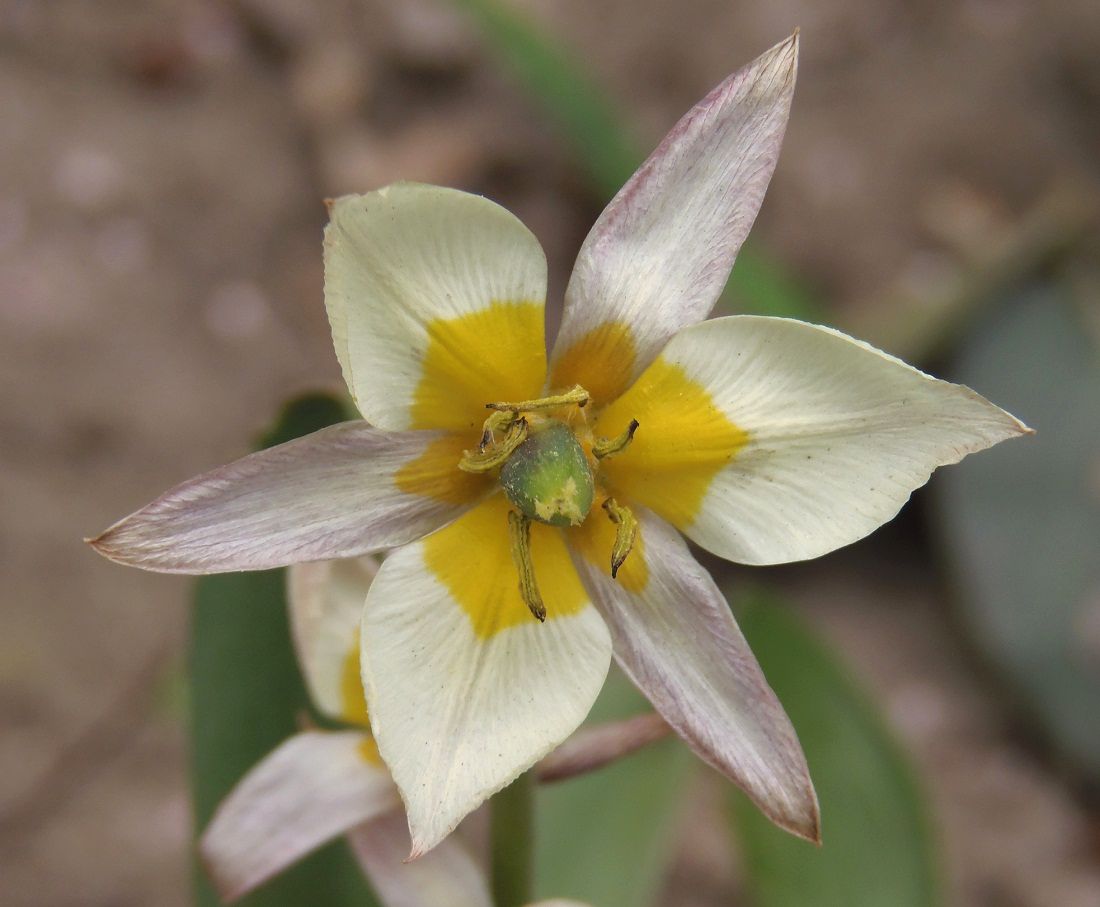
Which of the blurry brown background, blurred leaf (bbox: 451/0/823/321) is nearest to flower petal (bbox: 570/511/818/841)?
blurred leaf (bbox: 451/0/823/321)

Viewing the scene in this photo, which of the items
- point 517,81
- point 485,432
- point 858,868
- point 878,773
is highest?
point 485,432

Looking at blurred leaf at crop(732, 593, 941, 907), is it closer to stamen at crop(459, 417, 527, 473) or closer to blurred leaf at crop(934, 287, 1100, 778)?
stamen at crop(459, 417, 527, 473)

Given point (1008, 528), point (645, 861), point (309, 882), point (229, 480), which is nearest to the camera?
point (229, 480)

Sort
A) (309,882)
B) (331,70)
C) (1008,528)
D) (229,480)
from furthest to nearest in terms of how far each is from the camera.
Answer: (331,70), (1008,528), (309,882), (229,480)

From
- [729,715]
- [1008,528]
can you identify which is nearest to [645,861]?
[729,715]

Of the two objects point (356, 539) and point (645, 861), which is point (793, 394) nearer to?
point (356, 539)

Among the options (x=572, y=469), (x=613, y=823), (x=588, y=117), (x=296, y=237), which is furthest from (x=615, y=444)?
(x=296, y=237)

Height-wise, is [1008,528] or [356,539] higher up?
[356,539]
